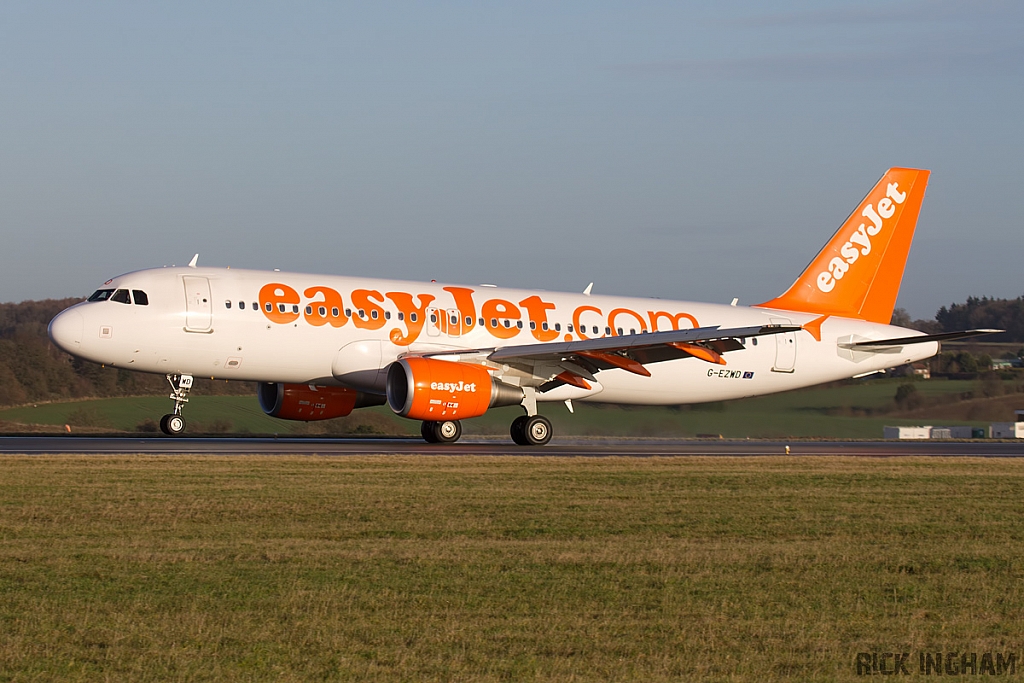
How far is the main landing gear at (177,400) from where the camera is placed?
2681 centimetres

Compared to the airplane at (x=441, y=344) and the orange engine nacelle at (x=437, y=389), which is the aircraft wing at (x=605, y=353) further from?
the orange engine nacelle at (x=437, y=389)

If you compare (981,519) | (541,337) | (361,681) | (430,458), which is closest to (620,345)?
(541,337)

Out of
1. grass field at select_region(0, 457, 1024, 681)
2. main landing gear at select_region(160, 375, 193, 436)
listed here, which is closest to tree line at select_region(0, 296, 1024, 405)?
main landing gear at select_region(160, 375, 193, 436)

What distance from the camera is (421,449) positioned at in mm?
25125

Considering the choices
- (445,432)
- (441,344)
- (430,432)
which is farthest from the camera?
(430,432)

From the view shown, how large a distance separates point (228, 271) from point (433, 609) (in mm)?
20030

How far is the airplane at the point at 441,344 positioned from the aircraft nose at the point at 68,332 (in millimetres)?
39

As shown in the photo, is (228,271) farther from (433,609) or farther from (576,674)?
(576,674)

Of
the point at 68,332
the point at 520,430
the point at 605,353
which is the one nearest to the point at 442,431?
the point at 520,430

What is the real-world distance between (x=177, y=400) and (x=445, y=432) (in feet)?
20.6

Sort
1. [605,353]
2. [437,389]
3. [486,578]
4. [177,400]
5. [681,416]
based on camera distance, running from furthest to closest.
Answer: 1. [681,416]
2. [605,353]
3. [177,400]
4. [437,389]
5. [486,578]

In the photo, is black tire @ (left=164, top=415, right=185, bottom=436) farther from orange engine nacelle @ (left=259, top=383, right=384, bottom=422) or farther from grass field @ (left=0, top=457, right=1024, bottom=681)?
grass field @ (left=0, top=457, right=1024, bottom=681)

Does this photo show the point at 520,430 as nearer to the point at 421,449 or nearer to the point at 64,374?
the point at 421,449

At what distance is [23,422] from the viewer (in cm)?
3781
